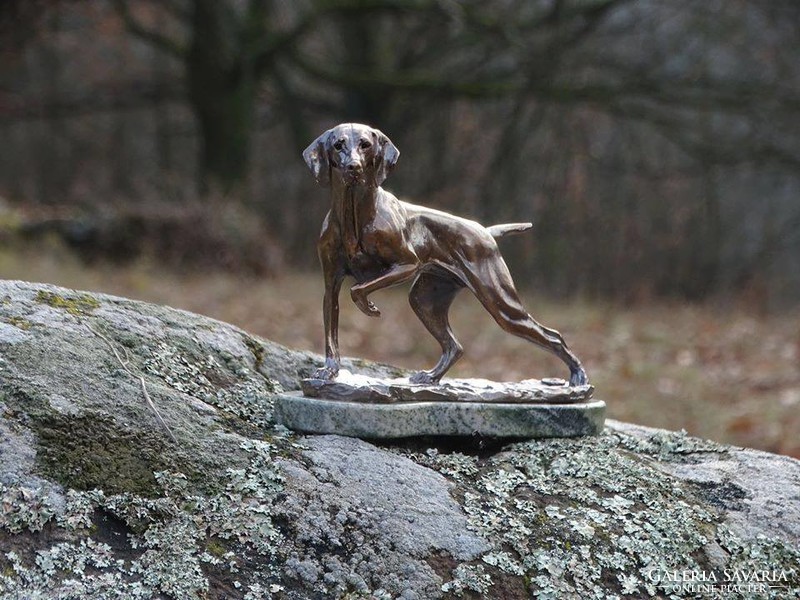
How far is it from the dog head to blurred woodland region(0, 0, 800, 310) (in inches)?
280

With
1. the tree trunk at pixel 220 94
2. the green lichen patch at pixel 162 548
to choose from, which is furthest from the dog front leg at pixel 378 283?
the tree trunk at pixel 220 94

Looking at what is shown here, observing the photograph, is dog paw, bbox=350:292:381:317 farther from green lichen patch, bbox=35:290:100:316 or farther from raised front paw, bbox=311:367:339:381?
green lichen patch, bbox=35:290:100:316

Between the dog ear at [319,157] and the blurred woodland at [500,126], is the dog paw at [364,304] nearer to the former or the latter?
the dog ear at [319,157]

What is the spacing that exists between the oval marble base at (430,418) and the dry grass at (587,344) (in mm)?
3425

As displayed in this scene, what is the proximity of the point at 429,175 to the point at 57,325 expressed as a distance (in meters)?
10.3

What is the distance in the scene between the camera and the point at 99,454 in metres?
2.49

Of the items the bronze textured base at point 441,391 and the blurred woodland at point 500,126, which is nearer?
the bronze textured base at point 441,391

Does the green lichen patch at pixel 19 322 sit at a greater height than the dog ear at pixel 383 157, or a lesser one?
lesser

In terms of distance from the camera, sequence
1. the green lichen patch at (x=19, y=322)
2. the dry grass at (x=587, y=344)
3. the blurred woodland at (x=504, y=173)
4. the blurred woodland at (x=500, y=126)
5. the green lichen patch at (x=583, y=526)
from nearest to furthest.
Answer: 1. the green lichen patch at (x=583, y=526)
2. the green lichen patch at (x=19, y=322)
3. the dry grass at (x=587, y=344)
4. the blurred woodland at (x=504, y=173)
5. the blurred woodland at (x=500, y=126)

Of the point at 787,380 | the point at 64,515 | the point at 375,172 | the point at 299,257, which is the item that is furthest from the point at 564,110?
the point at 64,515

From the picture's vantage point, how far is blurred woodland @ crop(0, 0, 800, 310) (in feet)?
34.1

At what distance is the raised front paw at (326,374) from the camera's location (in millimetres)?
2877

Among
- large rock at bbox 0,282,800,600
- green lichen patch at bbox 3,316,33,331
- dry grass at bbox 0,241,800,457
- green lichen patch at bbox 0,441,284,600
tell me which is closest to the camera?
green lichen patch at bbox 0,441,284,600

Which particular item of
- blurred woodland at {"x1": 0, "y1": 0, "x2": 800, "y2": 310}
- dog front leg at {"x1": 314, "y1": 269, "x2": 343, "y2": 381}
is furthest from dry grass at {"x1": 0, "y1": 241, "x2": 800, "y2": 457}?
dog front leg at {"x1": 314, "y1": 269, "x2": 343, "y2": 381}
